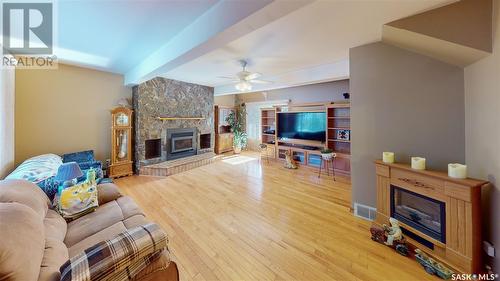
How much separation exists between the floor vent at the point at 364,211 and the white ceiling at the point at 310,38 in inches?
87.7

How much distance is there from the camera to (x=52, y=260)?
3.51 feet

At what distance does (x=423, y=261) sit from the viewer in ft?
5.65

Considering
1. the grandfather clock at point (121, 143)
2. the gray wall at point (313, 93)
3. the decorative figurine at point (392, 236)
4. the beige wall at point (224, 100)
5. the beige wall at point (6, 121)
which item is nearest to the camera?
the decorative figurine at point (392, 236)

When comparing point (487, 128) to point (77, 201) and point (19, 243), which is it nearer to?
point (19, 243)

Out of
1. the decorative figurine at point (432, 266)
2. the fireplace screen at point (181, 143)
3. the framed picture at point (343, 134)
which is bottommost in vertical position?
the decorative figurine at point (432, 266)

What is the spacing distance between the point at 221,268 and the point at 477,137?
2.66 m

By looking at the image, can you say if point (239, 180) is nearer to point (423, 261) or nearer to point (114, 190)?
point (114, 190)

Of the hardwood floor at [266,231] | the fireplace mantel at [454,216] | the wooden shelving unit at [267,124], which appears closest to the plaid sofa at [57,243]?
the hardwood floor at [266,231]

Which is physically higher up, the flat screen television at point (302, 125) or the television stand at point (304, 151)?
the flat screen television at point (302, 125)

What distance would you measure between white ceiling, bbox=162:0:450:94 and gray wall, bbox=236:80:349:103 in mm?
1332

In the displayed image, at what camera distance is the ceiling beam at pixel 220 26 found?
1.41m

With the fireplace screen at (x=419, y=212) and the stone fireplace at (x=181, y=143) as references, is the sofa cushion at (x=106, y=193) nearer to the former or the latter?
the stone fireplace at (x=181, y=143)

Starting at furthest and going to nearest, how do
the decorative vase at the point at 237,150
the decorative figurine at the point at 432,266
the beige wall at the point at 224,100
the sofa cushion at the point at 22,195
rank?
the beige wall at the point at 224,100, the decorative vase at the point at 237,150, the decorative figurine at the point at 432,266, the sofa cushion at the point at 22,195

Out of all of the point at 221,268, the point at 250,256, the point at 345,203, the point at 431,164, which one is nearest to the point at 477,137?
the point at 431,164
